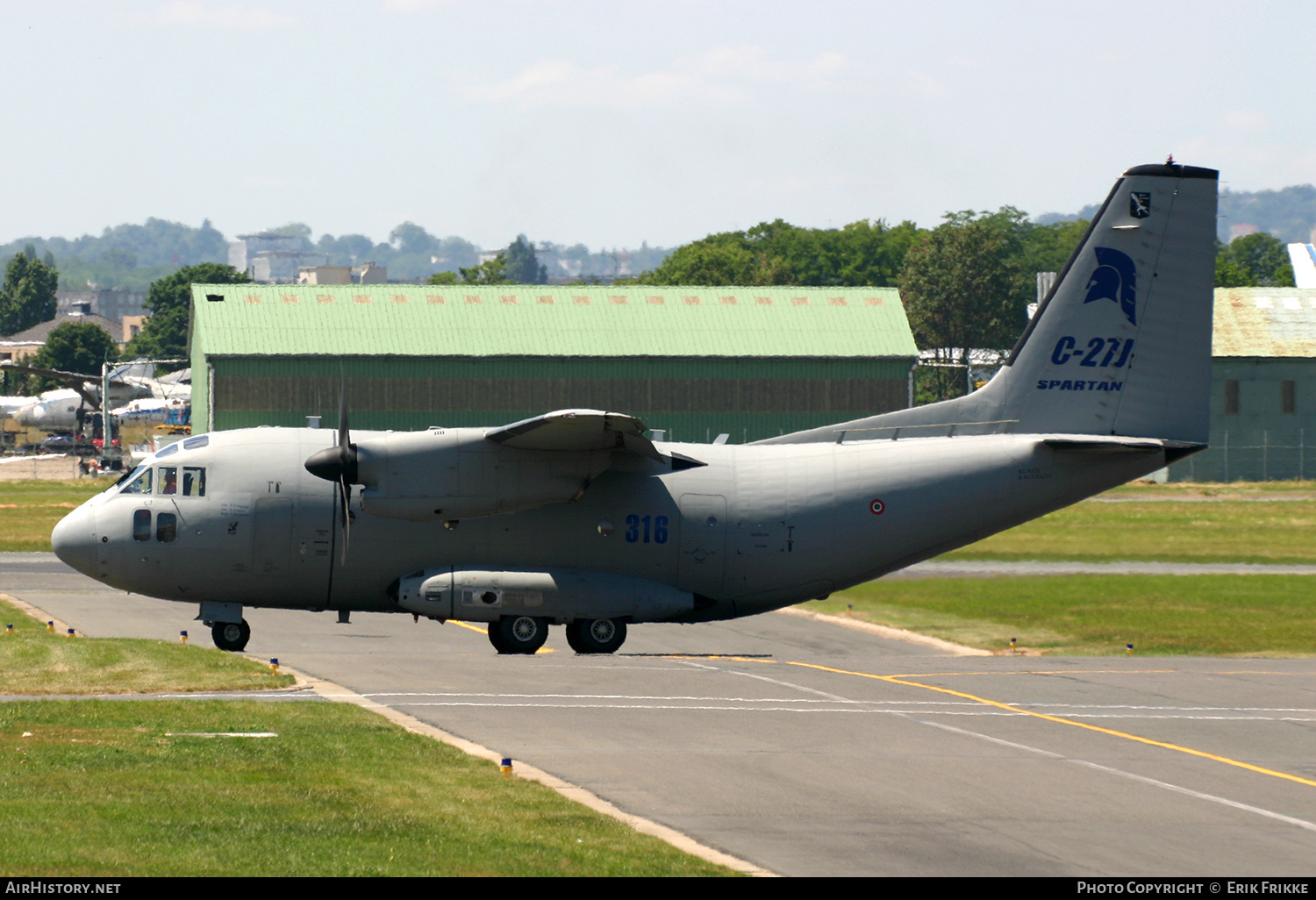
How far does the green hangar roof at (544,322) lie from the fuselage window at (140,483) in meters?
43.0

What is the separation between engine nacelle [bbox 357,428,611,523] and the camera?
2638 cm

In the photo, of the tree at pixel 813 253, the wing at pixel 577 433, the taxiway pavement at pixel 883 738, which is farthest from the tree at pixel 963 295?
the wing at pixel 577 433

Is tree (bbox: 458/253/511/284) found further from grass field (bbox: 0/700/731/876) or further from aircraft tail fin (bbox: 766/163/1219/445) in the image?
grass field (bbox: 0/700/731/876)

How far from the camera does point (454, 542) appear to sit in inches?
1083

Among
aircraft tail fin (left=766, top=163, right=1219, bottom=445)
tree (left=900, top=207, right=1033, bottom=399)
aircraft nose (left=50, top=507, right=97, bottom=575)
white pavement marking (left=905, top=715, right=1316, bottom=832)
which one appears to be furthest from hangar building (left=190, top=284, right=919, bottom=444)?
tree (left=900, top=207, right=1033, bottom=399)

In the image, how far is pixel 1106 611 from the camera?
38.4m

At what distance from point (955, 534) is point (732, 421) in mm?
45785

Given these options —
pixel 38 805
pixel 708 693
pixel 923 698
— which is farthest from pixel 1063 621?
pixel 38 805

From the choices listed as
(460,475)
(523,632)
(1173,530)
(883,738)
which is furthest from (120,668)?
(1173,530)

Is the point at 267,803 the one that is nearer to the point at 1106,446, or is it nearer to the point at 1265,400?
the point at 1106,446

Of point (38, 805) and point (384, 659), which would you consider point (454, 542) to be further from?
point (38, 805)

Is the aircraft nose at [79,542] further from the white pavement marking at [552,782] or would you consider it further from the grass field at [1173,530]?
the grass field at [1173,530]

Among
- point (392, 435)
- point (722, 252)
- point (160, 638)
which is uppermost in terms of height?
point (722, 252)

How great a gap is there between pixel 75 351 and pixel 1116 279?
15870cm
